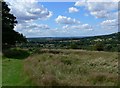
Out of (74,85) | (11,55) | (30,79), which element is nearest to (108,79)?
(74,85)

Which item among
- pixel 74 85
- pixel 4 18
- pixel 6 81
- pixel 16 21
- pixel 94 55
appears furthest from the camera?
pixel 16 21

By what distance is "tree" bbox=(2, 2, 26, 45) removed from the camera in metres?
49.9

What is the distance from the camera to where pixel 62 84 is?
52.6 ft

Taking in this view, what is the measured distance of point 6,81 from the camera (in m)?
20.6

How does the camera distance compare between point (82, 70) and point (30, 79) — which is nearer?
point (30, 79)

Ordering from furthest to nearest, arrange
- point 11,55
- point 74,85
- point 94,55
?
point 11,55, point 94,55, point 74,85

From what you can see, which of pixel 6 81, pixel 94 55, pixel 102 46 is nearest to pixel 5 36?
pixel 102 46

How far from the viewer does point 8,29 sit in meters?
50.7

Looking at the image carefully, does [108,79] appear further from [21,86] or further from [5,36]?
[5,36]

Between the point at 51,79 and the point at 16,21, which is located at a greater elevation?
the point at 16,21

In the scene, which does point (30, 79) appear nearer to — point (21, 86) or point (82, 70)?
point (21, 86)

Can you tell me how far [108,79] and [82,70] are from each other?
358cm

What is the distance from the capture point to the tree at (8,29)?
4991 centimetres

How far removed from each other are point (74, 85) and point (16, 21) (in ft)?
135
